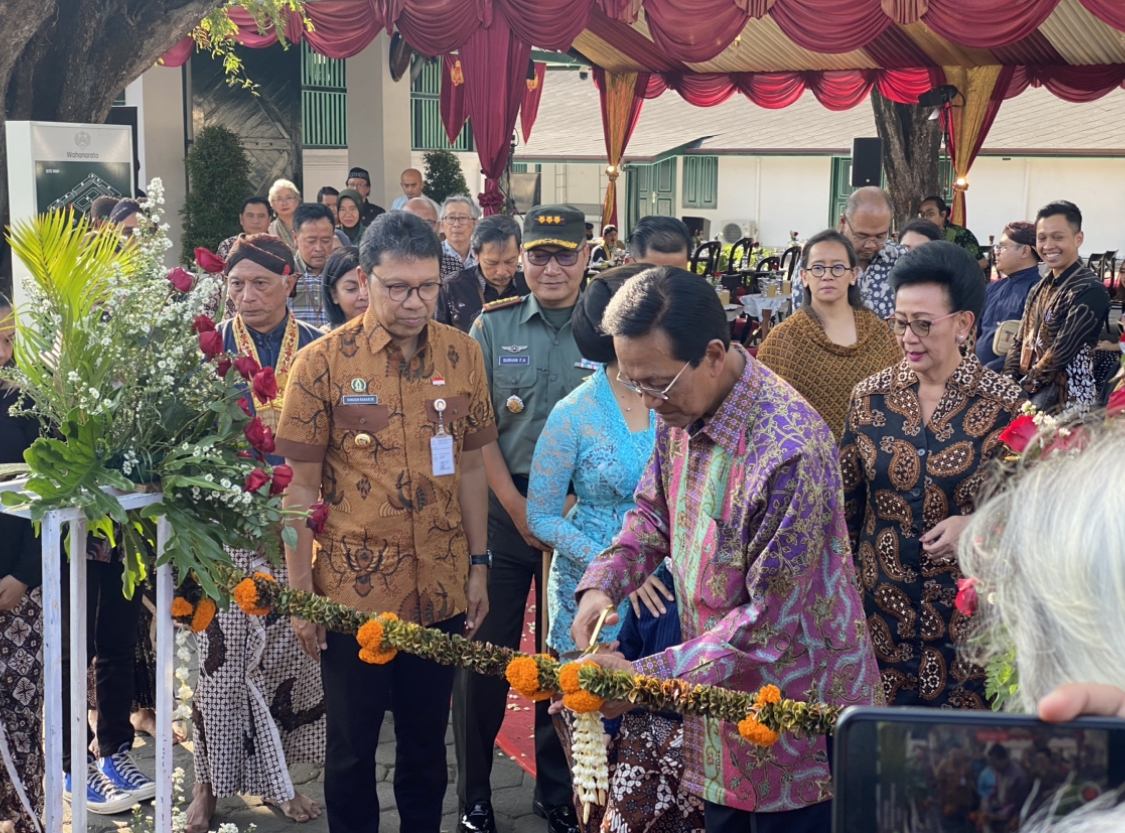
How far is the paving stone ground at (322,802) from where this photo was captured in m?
3.80

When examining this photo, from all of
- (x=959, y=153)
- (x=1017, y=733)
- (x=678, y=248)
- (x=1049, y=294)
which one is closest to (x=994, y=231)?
(x=959, y=153)

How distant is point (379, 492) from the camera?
3.10 metres

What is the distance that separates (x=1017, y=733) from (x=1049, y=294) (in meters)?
6.23

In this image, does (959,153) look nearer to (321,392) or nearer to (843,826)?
(321,392)

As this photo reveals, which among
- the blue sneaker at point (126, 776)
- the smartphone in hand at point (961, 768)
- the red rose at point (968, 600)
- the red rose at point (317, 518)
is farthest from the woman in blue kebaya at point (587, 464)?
the smartphone in hand at point (961, 768)

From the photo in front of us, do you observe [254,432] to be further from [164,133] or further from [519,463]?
[164,133]

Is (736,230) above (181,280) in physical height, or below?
above

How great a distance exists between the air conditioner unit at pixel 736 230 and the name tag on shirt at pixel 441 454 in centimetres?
2394

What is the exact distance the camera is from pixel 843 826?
0.97 metres

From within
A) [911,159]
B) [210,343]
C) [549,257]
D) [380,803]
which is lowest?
[380,803]

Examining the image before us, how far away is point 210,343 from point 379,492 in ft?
2.64

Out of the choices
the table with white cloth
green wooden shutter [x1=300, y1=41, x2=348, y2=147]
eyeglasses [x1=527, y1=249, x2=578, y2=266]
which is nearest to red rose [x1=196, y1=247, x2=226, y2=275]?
eyeglasses [x1=527, y1=249, x2=578, y2=266]

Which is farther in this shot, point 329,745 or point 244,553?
point 244,553

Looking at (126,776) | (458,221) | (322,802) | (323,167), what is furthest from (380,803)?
(323,167)
